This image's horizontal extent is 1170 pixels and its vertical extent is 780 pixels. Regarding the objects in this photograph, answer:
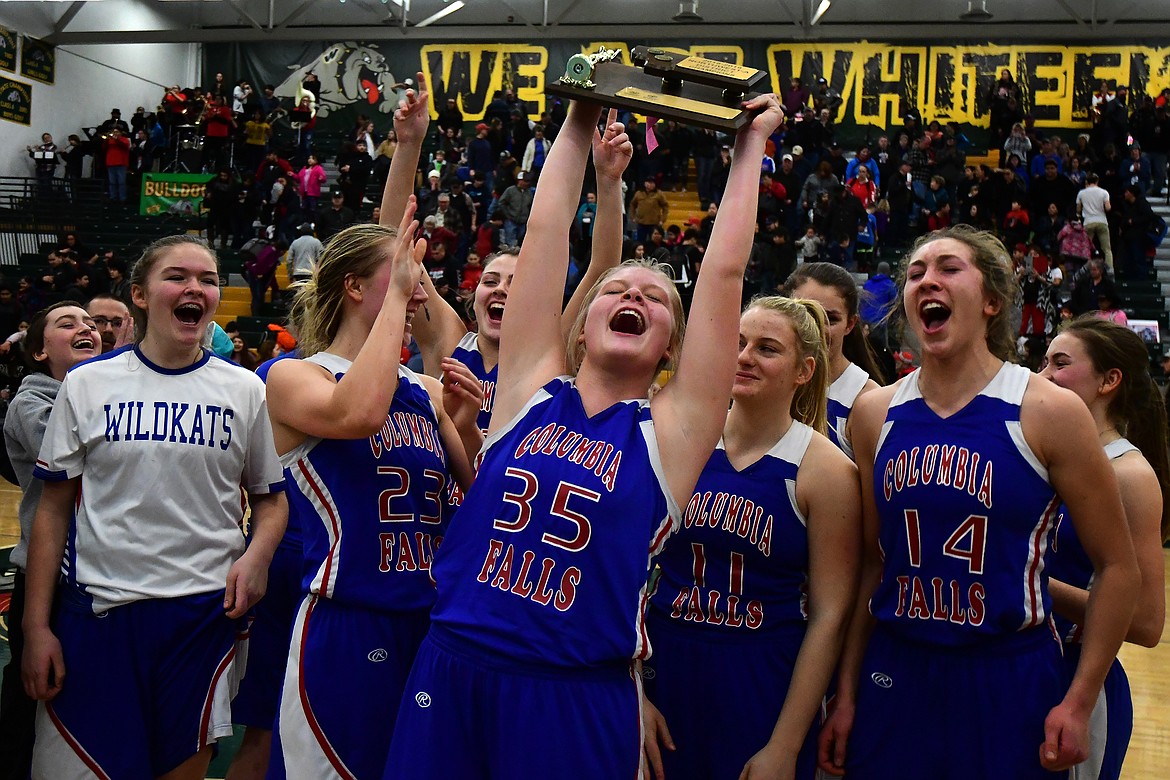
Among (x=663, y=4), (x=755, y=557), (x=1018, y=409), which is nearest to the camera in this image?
(x=1018, y=409)

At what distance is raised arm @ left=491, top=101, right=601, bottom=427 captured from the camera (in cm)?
253

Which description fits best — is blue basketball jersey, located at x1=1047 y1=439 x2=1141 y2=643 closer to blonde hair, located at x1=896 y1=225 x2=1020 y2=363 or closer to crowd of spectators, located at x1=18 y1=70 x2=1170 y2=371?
blonde hair, located at x1=896 y1=225 x2=1020 y2=363

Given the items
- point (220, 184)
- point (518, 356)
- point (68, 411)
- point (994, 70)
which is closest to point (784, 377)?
point (518, 356)

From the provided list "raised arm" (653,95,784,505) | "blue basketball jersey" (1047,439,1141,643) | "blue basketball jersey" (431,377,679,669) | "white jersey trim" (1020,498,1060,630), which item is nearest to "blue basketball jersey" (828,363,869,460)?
"blue basketball jersey" (1047,439,1141,643)

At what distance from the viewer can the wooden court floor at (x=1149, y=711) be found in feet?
16.4

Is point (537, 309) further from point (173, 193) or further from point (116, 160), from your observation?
point (116, 160)

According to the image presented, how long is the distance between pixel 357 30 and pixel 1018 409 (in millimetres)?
23450

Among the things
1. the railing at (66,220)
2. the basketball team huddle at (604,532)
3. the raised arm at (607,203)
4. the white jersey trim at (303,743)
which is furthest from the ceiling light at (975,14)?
the white jersey trim at (303,743)

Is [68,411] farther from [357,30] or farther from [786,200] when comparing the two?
[357,30]

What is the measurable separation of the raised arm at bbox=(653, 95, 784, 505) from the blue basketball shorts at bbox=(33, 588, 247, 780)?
140cm

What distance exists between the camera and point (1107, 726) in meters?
2.82

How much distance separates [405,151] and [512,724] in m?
2.06

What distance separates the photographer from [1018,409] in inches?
103

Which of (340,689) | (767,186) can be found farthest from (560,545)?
(767,186)
